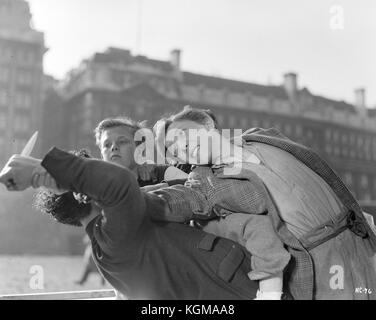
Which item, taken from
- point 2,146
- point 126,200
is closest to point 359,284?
point 126,200

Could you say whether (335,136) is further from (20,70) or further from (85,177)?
(85,177)

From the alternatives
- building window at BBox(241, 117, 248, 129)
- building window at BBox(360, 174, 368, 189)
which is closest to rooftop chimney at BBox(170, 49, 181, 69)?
building window at BBox(241, 117, 248, 129)

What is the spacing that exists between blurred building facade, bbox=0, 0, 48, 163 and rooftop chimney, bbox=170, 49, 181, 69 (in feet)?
21.3

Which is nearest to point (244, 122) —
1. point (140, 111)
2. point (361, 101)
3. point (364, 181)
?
point (140, 111)

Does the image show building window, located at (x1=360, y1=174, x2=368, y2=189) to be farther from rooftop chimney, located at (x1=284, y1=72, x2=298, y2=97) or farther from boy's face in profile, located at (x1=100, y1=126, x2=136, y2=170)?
boy's face in profile, located at (x1=100, y1=126, x2=136, y2=170)

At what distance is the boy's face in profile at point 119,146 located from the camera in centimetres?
112

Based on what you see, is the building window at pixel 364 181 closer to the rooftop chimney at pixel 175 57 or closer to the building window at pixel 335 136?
the building window at pixel 335 136

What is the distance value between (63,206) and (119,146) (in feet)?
0.76

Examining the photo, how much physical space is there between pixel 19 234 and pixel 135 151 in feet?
51.7

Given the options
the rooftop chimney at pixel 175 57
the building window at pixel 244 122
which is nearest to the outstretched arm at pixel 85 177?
the rooftop chimney at pixel 175 57

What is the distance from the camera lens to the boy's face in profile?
1124 millimetres
